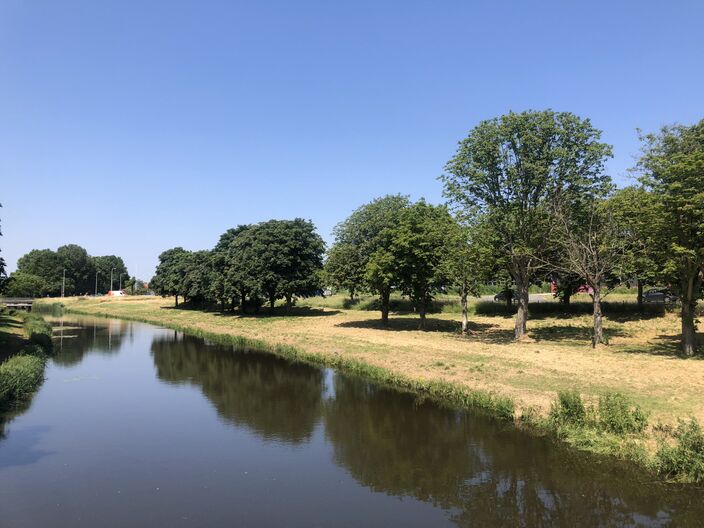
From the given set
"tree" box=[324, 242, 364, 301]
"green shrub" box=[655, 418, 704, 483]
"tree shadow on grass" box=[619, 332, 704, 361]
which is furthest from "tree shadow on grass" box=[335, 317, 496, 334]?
"green shrub" box=[655, 418, 704, 483]

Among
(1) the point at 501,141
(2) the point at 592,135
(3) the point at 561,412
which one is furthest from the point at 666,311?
(3) the point at 561,412

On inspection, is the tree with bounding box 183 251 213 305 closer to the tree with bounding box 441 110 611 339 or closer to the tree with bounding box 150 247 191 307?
the tree with bounding box 150 247 191 307

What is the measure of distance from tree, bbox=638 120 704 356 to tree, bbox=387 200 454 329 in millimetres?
18538

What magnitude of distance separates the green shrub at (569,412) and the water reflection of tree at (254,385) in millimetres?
9754

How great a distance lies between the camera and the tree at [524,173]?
125ft

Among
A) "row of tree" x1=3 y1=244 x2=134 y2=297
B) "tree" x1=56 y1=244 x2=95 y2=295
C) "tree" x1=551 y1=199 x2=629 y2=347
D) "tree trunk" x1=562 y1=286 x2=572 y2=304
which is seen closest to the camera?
"tree" x1=551 y1=199 x2=629 y2=347

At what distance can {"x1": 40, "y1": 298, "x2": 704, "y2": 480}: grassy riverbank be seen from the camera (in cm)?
1730

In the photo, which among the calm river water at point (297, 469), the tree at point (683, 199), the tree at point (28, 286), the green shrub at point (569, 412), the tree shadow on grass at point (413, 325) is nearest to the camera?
the calm river water at point (297, 469)

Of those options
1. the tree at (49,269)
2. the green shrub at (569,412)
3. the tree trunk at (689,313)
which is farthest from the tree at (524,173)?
the tree at (49,269)

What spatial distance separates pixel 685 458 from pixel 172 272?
328 feet

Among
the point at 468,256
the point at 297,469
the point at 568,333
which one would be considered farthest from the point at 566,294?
the point at 297,469

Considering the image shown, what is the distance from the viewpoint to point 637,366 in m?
27.7

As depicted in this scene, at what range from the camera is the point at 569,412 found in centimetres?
1858

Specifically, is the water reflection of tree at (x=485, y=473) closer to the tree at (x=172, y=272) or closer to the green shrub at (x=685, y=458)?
the green shrub at (x=685, y=458)
